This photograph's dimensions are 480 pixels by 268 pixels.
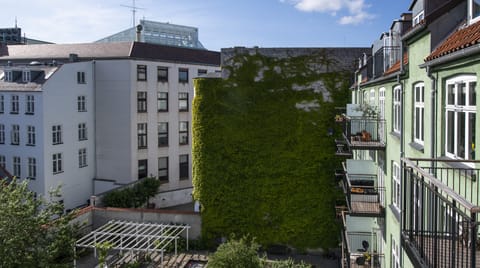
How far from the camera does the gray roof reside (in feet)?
107

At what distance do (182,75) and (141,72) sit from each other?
13.1ft

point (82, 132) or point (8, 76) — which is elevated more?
point (8, 76)

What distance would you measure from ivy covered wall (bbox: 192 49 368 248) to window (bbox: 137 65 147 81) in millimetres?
10911

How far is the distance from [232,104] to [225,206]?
5.35 meters

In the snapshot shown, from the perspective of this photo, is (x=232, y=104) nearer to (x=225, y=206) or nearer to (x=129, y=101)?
(x=225, y=206)

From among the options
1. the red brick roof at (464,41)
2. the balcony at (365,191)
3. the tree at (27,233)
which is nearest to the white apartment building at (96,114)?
the tree at (27,233)

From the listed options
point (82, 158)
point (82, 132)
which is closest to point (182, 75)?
point (82, 132)

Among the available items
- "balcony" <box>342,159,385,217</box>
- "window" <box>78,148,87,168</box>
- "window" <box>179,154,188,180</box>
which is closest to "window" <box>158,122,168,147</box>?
"window" <box>179,154,188,180</box>

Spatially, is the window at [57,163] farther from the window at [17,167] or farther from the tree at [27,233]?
the tree at [27,233]

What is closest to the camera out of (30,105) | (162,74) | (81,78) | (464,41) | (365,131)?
(464,41)

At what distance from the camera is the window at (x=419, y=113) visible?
9117mm

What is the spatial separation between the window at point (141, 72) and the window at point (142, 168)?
6.18 meters

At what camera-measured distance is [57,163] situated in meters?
28.9

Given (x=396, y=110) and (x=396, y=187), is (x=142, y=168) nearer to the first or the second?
(x=396, y=187)
